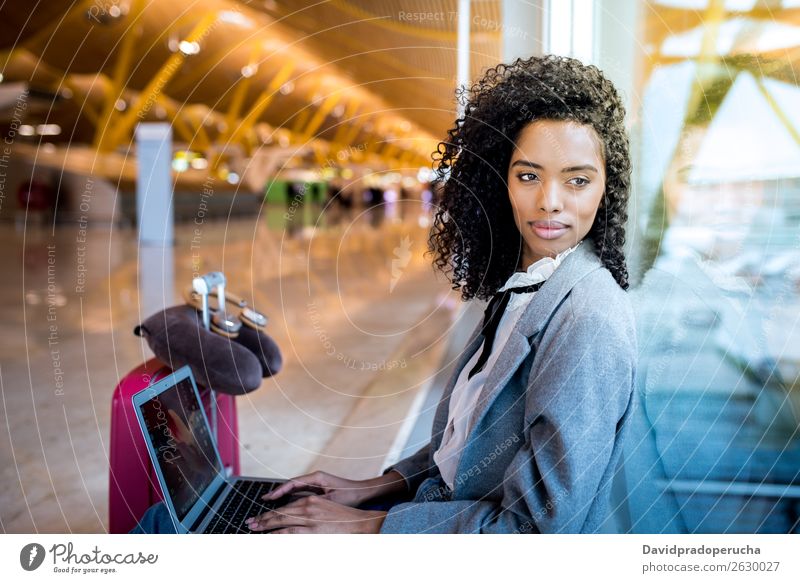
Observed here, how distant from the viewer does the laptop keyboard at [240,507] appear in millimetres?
1469

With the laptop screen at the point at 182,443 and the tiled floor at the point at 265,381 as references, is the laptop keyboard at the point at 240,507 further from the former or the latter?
the tiled floor at the point at 265,381

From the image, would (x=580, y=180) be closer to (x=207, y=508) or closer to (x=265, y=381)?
(x=207, y=508)

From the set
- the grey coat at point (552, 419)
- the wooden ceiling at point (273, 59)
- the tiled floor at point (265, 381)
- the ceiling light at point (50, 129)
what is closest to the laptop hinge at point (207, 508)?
the grey coat at point (552, 419)

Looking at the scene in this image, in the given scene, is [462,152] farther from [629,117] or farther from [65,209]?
[65,209]

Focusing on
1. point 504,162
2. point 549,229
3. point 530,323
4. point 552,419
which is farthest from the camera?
point 504,162

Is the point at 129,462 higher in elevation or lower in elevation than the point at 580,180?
lower

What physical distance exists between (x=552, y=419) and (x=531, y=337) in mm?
163

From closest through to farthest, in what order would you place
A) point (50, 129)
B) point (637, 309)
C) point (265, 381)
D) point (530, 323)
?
point (530, 323)
point (637, 309)
point (265, 381)
point (50, 129)

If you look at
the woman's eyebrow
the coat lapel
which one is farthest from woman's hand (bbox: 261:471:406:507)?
the woman's eyebrow

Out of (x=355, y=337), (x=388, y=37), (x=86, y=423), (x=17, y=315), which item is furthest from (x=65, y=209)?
(x=388, y=37)

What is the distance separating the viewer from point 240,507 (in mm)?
1561

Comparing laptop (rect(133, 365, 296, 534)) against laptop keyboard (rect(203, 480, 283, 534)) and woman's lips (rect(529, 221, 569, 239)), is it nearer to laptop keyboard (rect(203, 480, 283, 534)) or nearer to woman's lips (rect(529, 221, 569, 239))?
laptop keyboard (rect(203, 480, 283, 534))

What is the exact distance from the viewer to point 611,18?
5.60ft

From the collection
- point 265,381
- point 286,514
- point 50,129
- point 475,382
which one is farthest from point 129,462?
point 50,129
